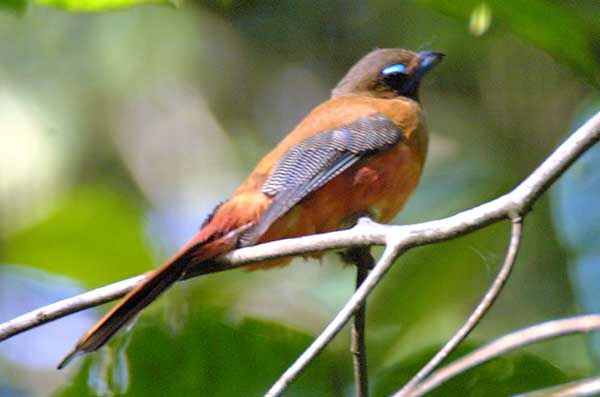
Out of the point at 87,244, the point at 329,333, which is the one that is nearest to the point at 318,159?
the point at 87,244

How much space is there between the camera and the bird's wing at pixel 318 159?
329 cm

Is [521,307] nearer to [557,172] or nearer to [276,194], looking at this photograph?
[276,194]

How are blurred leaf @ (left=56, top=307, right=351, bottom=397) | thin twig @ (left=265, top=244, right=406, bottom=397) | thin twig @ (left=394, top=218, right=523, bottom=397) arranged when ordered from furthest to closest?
blurred leaf @ (left=56, top=307, right=351, bottom=397) → thin twig @ (left=394, top=218, right=523, bottom=397) → thin twig @ (left=265, top=244, right=406, bottom=397)

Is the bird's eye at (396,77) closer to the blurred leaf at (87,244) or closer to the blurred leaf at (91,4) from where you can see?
the blurred leaf at (87,244)

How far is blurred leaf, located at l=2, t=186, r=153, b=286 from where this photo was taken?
14.8 feet

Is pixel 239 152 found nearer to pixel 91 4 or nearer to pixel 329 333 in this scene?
pixel 91 4

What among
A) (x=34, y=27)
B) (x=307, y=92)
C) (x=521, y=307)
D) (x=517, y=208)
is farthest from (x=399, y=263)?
(x=34, y=27)

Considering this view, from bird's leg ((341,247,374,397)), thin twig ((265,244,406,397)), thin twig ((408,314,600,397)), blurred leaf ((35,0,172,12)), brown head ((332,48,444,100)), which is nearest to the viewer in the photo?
thin twig ((408,314,600,397))

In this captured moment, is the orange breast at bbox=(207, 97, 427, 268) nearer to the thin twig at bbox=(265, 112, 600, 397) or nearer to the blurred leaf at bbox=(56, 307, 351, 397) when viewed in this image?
the blurred leaf at bbox=(56, 307, 351, 397)

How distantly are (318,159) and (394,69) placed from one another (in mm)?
→ 828

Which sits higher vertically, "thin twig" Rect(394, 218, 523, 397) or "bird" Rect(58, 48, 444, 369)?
"thin twig" Rect(394, 218, 523, 397)

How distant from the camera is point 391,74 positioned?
13.8 ft

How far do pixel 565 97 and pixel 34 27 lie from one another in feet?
8.64

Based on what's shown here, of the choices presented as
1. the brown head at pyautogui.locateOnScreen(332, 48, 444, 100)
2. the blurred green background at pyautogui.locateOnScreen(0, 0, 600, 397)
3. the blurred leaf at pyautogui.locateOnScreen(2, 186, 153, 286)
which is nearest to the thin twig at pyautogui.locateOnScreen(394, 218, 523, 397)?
the blurred green background at pyautogui.locateOnScreen(0, 0, 600, 397)
